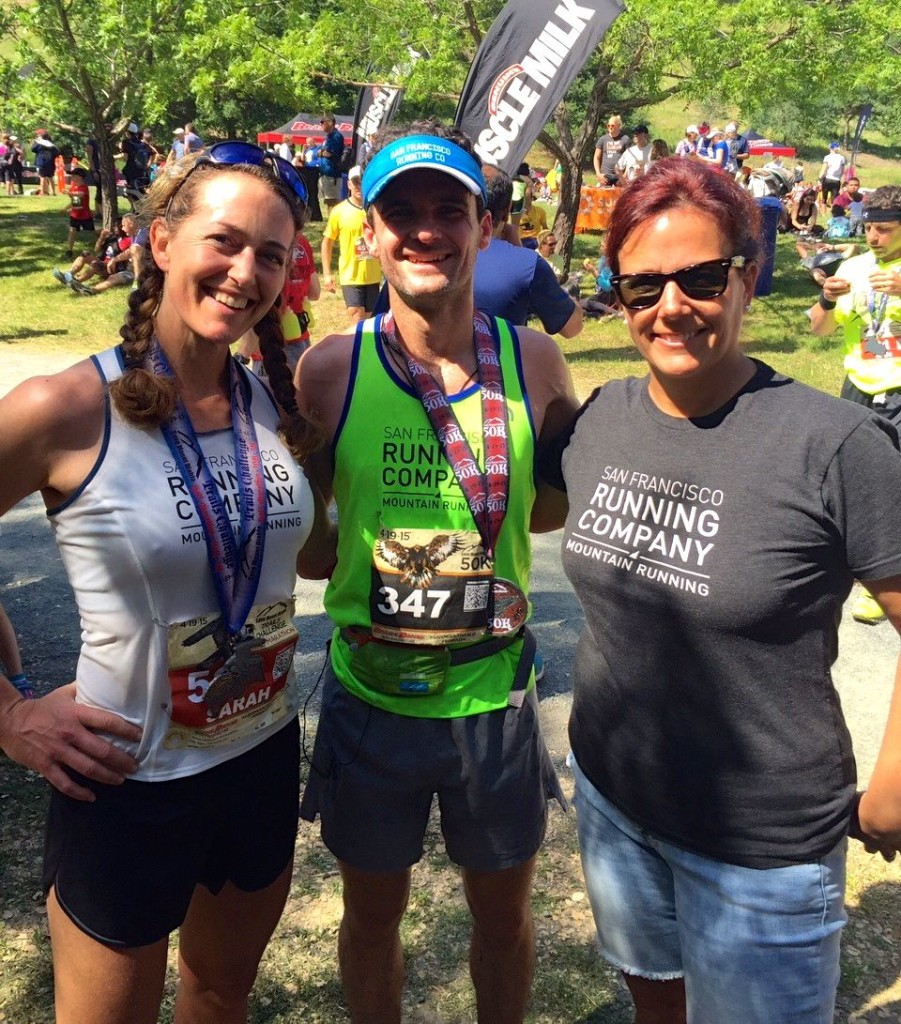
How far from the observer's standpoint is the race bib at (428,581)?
2209 millimetres

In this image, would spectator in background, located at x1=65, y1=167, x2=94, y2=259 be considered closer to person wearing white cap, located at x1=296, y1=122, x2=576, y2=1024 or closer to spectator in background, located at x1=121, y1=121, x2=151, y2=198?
spectator in background, located at x1=121, y1=121, x2=151, y2=198

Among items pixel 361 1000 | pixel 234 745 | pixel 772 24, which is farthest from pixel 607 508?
pixel 772 24

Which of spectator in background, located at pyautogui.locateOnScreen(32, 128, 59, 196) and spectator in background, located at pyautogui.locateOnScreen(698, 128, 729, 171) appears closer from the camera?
spectator in background, located at pyautogui.locateOnScreen(698, 128, 729, 171)

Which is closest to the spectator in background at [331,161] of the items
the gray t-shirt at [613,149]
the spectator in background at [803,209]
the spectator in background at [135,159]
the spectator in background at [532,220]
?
the spectator in background at [135,159]

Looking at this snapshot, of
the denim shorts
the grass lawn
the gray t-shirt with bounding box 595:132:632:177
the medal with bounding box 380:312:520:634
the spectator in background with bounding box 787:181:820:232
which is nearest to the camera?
the denim shorts

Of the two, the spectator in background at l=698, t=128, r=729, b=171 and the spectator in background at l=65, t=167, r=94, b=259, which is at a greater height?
the spectator in background at l=698, t=128, r=729, b=171

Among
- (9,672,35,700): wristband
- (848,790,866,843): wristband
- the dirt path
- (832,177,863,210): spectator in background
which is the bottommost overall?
the dirt path

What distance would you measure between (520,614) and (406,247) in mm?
918

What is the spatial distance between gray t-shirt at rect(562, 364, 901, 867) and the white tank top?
2.20ft

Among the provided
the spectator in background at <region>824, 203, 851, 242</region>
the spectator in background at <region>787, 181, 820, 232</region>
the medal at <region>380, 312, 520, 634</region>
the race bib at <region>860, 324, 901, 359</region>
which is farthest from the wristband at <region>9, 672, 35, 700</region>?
the spectator in background at <region>787, 181, 820, 232</region>

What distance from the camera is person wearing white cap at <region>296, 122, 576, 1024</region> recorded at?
7.27ft

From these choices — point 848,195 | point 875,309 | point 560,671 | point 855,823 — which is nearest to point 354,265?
point 875,309

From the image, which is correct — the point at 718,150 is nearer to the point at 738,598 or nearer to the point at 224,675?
the point at 738,598

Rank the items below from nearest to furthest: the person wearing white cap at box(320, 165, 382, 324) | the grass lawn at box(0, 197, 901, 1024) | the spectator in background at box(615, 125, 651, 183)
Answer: the grass lawn at box(0, 197, 901, 1024)
the person wearing white cap at box(320, 165, 382, 324)
the spectator in background at box(615, 125, 651, 183)
